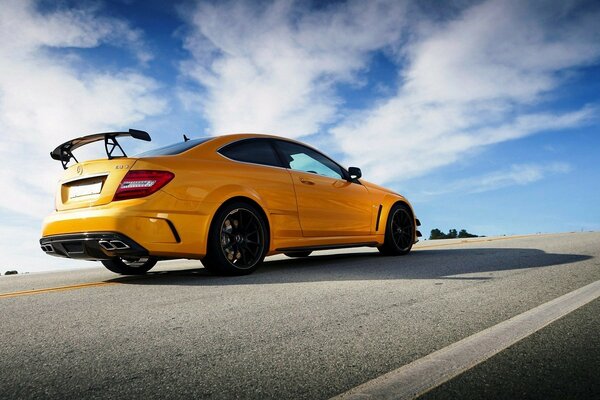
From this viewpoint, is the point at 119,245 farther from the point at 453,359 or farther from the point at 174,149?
the point at 453,359

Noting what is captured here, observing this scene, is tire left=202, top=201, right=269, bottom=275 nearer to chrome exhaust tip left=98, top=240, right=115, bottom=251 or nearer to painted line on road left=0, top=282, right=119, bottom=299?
chrome exhaust tip left=98, top=240, right=115, bottom=251

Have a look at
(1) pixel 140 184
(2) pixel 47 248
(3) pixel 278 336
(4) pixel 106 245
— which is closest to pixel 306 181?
(1) pixel 140 184

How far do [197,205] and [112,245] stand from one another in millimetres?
875

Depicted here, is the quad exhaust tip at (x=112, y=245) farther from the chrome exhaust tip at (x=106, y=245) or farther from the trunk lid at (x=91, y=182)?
the trunk lid at (x=91, y=182)

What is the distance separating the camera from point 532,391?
1.76 m

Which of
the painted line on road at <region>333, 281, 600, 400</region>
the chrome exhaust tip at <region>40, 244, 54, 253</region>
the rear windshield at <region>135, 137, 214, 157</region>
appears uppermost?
the rear windshield at <region>135, 137, 214, 157</region>

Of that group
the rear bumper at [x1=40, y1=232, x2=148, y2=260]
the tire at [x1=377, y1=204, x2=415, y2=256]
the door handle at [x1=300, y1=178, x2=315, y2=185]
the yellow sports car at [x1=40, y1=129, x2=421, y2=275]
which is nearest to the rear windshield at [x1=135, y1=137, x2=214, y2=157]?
the yellow sports car at [x1=40, y1=129, x2=421, y2=275]

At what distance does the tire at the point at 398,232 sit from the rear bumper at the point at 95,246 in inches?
161

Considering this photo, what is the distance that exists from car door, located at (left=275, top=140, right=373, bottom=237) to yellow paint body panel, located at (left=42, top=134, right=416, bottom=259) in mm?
17

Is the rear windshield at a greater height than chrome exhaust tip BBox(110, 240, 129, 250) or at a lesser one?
greater

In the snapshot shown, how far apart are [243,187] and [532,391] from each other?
395cm

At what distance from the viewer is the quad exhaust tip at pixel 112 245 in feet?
14.9

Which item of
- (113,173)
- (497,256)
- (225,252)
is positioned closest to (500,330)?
(225,252)

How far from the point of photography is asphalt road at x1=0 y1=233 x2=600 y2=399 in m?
1.88
